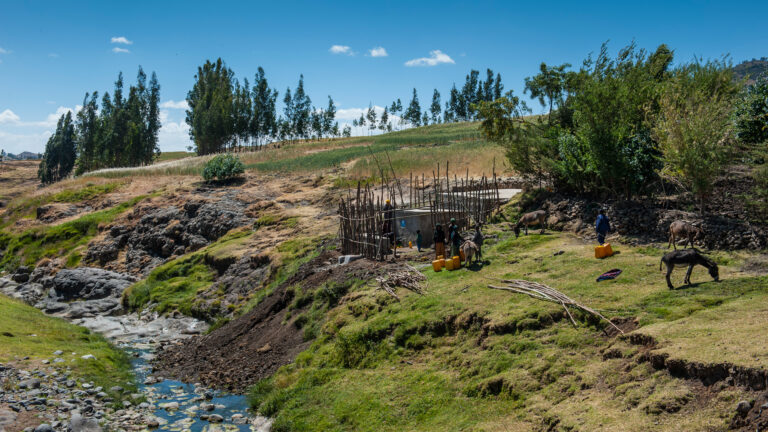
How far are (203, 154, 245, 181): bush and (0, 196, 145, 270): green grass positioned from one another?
5.49m

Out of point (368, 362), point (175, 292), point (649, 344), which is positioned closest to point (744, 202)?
point (649, 344)

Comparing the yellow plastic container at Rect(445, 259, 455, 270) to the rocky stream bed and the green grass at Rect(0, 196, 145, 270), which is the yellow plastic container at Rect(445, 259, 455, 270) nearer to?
the rocky stream bed

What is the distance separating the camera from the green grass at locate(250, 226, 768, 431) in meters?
7.02

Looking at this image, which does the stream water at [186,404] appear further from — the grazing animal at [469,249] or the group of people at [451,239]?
the group of people at [451,239]

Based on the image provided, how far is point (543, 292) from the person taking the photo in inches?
409

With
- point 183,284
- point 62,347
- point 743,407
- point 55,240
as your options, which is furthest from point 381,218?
point 55,240

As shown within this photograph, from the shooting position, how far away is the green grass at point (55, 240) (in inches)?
1220

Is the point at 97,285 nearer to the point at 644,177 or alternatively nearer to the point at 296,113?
the point at 644,177

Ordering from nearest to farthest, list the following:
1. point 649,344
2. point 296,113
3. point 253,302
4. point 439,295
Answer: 1. point 649,344
2. point 439,295
3. point 253,302
4. point 296,113

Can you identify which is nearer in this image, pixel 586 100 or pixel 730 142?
pixel 730 142

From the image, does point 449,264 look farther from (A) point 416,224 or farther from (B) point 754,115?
(B) point 754,115

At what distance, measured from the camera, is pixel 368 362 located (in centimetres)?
1109

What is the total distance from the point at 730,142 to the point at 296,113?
7976cm

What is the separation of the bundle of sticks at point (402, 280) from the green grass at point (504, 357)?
8.9 inches
